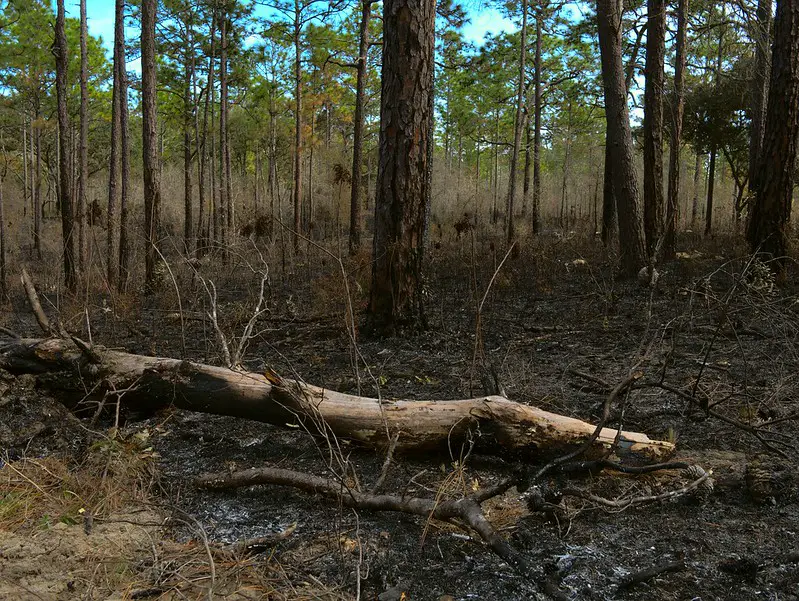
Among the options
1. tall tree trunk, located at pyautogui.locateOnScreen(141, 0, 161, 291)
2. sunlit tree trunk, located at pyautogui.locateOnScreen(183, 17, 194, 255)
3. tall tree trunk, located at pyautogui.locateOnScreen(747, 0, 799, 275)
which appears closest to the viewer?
tall tree trunk, located at pyautogui.locateOnScreen(747, 0, 799, 275)

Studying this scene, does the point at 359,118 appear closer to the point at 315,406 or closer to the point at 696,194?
the point at 315,406

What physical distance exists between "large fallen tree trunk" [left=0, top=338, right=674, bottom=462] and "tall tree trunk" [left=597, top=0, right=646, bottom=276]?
6055mm

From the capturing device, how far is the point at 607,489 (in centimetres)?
284

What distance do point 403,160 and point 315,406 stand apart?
328 cm

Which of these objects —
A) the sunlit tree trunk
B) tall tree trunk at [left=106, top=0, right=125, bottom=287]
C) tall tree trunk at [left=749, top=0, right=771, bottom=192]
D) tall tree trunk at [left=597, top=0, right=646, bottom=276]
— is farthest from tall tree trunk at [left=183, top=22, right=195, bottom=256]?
tall tree trunk at [left=749, top=0, right=771, bottom=192]

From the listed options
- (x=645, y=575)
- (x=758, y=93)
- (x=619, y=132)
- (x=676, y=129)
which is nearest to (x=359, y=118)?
(x=676, y=129)

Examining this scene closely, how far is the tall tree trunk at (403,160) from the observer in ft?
18.2

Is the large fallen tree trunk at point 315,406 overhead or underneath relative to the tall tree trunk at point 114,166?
underneath

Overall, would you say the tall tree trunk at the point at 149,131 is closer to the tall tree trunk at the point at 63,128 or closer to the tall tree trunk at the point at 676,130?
the tall tree trunk at the point at 63,128

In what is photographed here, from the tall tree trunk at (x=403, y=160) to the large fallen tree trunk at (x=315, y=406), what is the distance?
2.45 meters

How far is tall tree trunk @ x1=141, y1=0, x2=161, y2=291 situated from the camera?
10.1 m

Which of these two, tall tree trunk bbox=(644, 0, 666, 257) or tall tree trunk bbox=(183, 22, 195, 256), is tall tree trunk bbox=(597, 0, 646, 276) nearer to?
tall tree trunk bbox=(644, 0, 666, 257)

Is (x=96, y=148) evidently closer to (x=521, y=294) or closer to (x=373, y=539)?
(x=521, y=294)

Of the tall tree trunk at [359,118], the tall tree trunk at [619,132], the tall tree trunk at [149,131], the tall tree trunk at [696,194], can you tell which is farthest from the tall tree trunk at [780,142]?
the tall tree trunk at [696,194]
